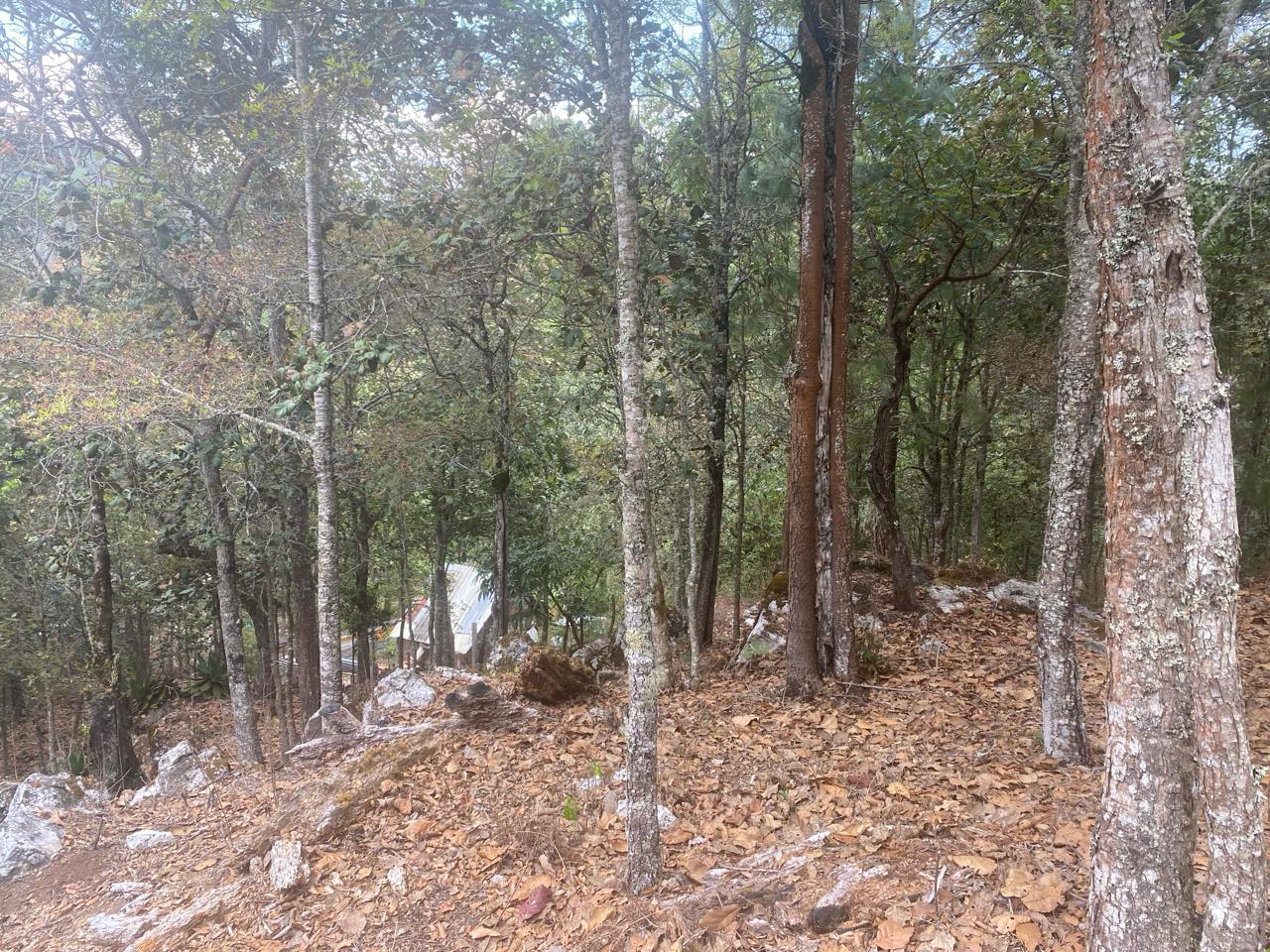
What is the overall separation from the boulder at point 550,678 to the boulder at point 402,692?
1.24 m

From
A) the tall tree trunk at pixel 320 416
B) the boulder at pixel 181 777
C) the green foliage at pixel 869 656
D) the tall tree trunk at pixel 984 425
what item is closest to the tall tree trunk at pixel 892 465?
the green foliage at pixel 869 656

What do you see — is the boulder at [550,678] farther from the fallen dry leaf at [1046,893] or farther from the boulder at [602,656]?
the fallen dry leaf at [1046,893]

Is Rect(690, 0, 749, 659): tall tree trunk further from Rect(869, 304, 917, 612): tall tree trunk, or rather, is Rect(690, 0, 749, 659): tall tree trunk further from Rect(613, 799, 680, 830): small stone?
Rect(613, 799, 680, 830): small stone

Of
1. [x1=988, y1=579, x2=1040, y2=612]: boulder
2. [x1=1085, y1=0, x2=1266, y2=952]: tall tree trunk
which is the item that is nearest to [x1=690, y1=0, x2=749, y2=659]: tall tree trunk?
[x1=988, y1=579, x2=1040, y2=612]: boulder

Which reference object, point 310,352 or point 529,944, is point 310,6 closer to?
point 310,352

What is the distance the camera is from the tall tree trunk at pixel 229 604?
8734 millimetres

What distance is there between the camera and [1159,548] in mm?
2326

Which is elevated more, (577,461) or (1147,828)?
(577,461)

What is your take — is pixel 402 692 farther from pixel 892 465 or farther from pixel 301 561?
pixel 892 465

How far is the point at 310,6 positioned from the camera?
5.65 meters

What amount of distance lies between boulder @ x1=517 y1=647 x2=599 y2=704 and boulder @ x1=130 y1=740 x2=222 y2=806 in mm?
3884

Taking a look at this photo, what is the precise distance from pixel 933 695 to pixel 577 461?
6453mm

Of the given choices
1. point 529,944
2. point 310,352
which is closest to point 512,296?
point 310,352

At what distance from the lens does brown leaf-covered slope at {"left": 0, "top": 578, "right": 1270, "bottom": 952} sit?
3.41 meters
